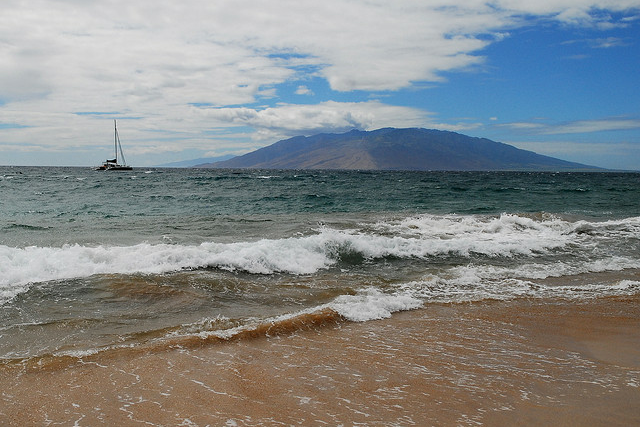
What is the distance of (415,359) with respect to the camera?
5.63 meters

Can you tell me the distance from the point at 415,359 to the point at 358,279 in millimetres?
4775

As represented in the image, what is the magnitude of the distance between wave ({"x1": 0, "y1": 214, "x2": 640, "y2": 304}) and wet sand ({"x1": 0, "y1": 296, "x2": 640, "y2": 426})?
4.42 meters

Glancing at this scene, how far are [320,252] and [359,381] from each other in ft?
24.9

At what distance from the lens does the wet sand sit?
166 inches

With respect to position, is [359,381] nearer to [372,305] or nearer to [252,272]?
[372,305]

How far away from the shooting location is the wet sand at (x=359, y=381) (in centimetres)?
423

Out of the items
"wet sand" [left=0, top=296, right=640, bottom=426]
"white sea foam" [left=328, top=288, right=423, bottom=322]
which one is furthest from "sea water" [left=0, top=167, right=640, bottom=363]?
"wet sand" [left=0, top=296, right=640, bottom=426]

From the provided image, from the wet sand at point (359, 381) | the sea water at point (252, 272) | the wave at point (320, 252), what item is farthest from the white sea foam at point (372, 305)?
the wave at point (320, 252)

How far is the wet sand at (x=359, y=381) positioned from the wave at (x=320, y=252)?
4.42 meters

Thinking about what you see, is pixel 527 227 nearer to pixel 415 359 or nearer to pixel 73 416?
pixel 415 359

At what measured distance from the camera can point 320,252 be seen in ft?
41.1

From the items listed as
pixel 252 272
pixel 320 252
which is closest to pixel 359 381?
pixel 252 272

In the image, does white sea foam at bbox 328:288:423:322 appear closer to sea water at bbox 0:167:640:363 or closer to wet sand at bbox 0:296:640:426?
sea water at bbox 0:167:640:363

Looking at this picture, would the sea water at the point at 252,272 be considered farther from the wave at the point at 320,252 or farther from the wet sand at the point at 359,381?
the wet sand at the point at 359,381
